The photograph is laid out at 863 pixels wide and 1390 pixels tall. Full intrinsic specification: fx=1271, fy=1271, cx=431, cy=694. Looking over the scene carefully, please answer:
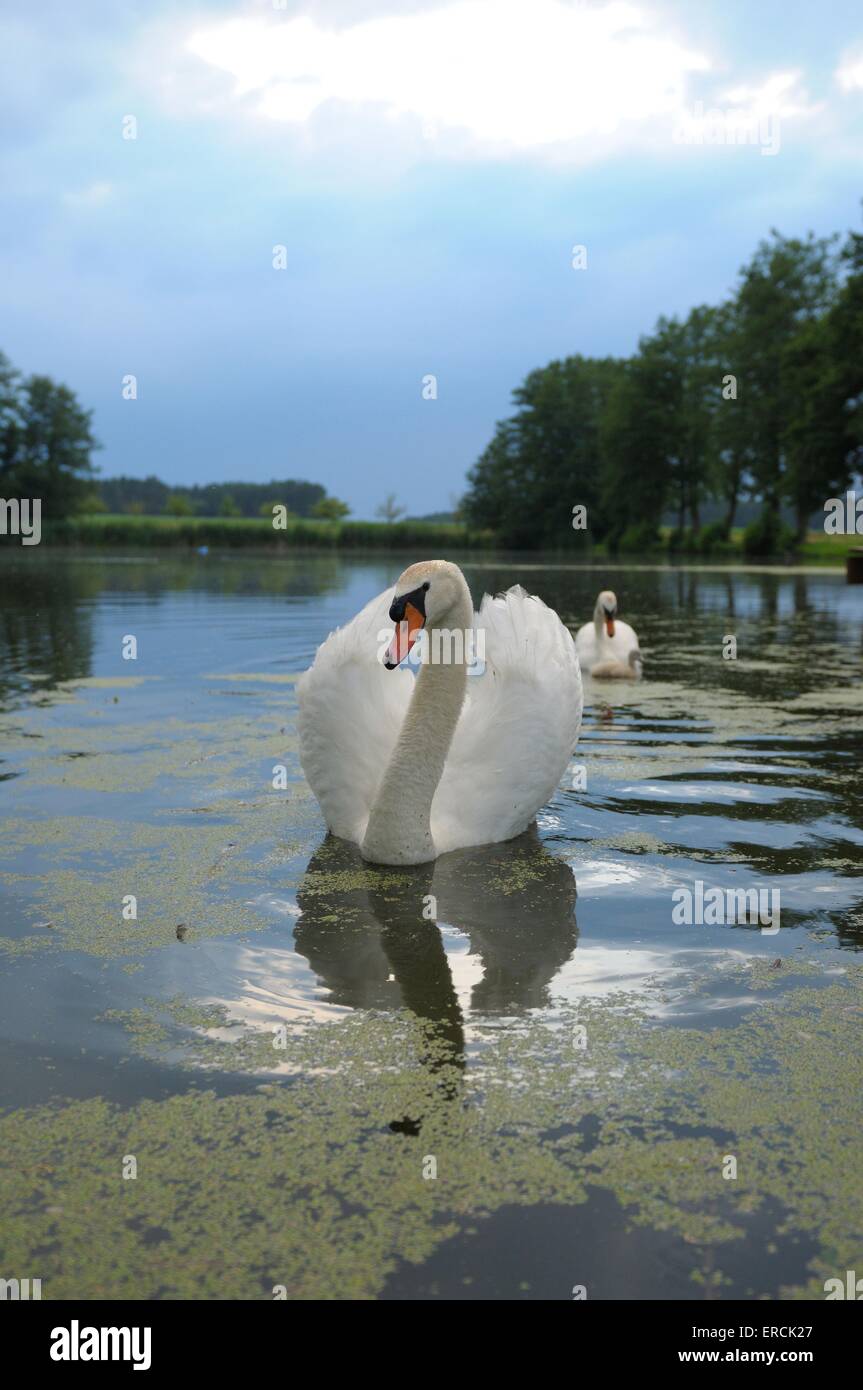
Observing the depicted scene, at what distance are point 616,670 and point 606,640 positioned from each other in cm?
41

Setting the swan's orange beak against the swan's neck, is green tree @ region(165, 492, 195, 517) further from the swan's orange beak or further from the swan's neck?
the swan's orange beak

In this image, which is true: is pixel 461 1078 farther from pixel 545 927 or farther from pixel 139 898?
pixel 139 898

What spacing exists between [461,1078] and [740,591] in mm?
27342

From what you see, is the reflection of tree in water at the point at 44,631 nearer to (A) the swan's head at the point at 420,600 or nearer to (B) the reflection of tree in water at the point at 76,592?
(B) the reflection of tree in water at the point at 76,592

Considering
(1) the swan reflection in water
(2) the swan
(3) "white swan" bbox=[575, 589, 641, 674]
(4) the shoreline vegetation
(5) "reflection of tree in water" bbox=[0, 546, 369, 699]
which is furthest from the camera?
(4) the shoreline vegetation

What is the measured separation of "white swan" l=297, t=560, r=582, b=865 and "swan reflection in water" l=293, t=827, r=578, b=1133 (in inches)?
6.6

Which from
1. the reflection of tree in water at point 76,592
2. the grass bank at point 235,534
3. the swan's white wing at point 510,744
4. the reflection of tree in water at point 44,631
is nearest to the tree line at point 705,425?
the grass bank at point 235,534

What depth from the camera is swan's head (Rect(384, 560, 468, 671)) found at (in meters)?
5.36

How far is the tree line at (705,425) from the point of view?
182 ft

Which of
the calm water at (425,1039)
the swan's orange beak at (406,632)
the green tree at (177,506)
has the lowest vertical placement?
the calm water at (425,1039)

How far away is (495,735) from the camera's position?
623 cm

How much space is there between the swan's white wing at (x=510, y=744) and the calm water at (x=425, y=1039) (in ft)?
0.65

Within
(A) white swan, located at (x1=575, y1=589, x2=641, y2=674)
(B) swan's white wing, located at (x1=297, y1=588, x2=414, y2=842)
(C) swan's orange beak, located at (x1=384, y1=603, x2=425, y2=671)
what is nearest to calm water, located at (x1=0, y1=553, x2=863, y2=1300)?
(B) swan's white wing, located at (x1=297, y1=588, x2=414, y2=842)

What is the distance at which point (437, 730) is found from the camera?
19.1 ft
